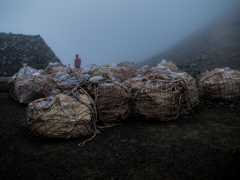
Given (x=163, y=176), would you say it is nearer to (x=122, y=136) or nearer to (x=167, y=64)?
(x=122, y=136)

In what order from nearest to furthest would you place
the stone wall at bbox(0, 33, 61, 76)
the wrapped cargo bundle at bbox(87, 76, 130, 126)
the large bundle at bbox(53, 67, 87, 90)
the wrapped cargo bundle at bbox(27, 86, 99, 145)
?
the wrapped cargo bundle at bbox(27, 86, 99, 145)
the wrapped cargo bundle at bbox(87, 76, 130, 126)
the large bundle at bbox(53, 67, 87, 90)
the stone wall at bbox(0, 33, 61, 76)

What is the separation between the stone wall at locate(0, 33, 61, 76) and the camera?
8.36 meters

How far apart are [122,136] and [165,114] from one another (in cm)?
82

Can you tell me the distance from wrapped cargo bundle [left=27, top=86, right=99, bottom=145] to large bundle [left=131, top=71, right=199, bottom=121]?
0.83 metres

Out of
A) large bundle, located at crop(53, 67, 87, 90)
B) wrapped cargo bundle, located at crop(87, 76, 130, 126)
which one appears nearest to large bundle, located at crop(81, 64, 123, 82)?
large bundle, located at crop(53, 67, 87, 90)

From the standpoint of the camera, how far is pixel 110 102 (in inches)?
105

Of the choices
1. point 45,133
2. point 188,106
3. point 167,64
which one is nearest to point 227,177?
point 188,106

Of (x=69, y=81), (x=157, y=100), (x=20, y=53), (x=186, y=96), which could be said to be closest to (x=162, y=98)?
(x=157, y=100)

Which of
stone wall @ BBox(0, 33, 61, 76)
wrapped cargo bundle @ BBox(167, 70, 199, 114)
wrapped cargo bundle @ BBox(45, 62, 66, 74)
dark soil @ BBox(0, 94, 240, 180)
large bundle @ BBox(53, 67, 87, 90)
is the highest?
stone wall @ BBox(0, 33, 61, 76)

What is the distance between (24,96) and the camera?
3709 millimetres

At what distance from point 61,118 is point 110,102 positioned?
0.80 metres

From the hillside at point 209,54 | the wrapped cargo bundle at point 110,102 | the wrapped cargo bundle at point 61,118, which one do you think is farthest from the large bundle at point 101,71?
the hillside at point 209,54

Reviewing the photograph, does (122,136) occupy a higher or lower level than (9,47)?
lower

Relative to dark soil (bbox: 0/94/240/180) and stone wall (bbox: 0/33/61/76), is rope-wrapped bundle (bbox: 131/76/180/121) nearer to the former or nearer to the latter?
dark soil (bbox: 0/94/240/180)
